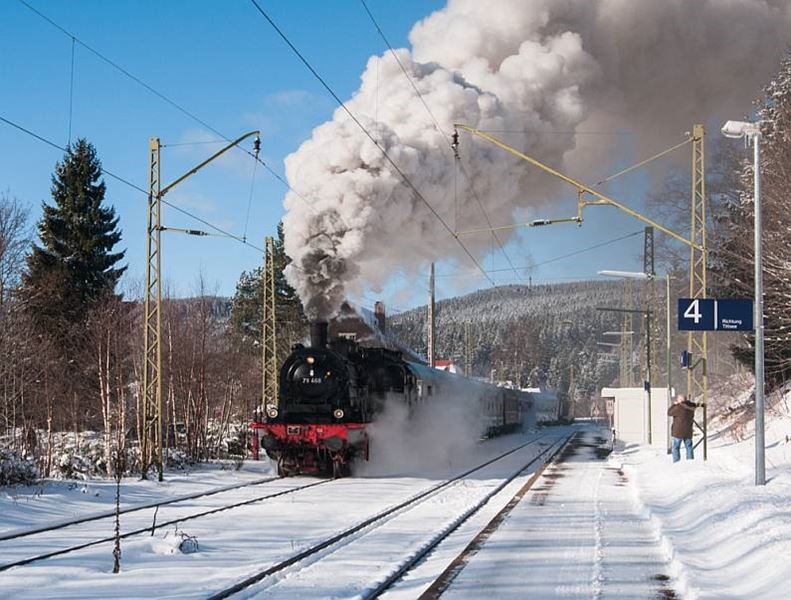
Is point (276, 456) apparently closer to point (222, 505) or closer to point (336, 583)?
point (222, 505)

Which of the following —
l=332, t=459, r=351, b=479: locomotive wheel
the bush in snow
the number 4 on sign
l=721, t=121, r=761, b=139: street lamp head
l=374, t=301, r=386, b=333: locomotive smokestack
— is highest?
l=721, t=121, r=761, b=139: street lamp head

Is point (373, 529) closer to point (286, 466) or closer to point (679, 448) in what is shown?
point (286, 466)

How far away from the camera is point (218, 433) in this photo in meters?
31.2

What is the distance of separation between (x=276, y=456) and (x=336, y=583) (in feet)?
43.5

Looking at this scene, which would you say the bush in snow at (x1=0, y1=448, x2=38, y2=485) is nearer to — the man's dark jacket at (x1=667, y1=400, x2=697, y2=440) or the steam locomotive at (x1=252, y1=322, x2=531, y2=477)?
the steam locomotive at (x1=252, y1=322, x2=531, y2=477)

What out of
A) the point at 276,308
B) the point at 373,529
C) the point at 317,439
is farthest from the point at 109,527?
the point at 276,308

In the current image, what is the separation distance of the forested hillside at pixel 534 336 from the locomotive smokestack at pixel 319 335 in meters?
58.4

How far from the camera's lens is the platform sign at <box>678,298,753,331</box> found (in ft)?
56.1

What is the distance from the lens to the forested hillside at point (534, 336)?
359 feet

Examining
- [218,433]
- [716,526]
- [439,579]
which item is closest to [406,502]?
[716,526]

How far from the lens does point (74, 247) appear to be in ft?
122

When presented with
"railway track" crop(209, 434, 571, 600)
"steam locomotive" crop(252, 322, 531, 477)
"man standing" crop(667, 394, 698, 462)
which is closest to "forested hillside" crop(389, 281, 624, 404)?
"steam locomotive" crop(252, 322, 531, 477)

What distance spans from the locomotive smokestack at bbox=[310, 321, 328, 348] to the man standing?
8299 mm

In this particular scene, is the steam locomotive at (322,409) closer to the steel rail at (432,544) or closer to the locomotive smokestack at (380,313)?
the steel rail at (432,544)
